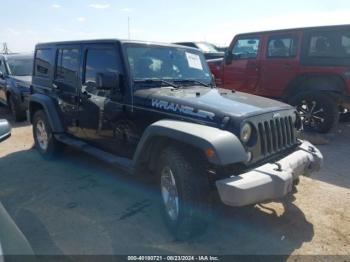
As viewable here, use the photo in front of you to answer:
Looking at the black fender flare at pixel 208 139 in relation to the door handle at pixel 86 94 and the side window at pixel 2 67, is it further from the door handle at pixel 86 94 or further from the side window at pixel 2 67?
the side window at pixel 2 67

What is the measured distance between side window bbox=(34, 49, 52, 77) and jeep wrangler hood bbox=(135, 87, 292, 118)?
2.50m

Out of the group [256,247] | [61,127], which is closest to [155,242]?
[256,247]

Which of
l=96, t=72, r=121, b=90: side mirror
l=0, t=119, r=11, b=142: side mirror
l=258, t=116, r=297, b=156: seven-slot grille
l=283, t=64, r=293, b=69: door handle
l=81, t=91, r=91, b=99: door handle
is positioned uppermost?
l=96, t=72, r=121, b=90: side mirror

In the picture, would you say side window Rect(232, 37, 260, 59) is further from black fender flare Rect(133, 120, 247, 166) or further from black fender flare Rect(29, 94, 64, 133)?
black fender flare Rect(133, 120, 247, 166)

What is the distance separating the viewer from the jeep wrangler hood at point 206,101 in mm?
3264

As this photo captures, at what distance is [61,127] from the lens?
5371 millimetres

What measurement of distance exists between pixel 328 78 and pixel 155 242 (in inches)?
202

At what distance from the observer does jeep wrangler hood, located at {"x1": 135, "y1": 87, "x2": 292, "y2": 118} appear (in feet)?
10.7

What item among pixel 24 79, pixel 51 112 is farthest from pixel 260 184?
pixel 24 79

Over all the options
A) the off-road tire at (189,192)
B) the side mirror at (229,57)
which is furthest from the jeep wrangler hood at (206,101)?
the side mirror at (229,57)

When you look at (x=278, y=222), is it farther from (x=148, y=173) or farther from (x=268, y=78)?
(x=268, y=78)

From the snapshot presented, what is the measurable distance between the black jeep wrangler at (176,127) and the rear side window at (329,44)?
3190 millimetres

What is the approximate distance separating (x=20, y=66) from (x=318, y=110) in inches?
313

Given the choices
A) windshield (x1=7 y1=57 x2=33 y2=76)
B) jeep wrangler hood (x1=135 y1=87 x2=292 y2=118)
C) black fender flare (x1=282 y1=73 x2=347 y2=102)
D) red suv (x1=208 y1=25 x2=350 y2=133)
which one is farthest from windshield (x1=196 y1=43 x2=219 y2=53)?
jeep wrangler hood (x1=135 y1=87 x2=292 y2=118)
